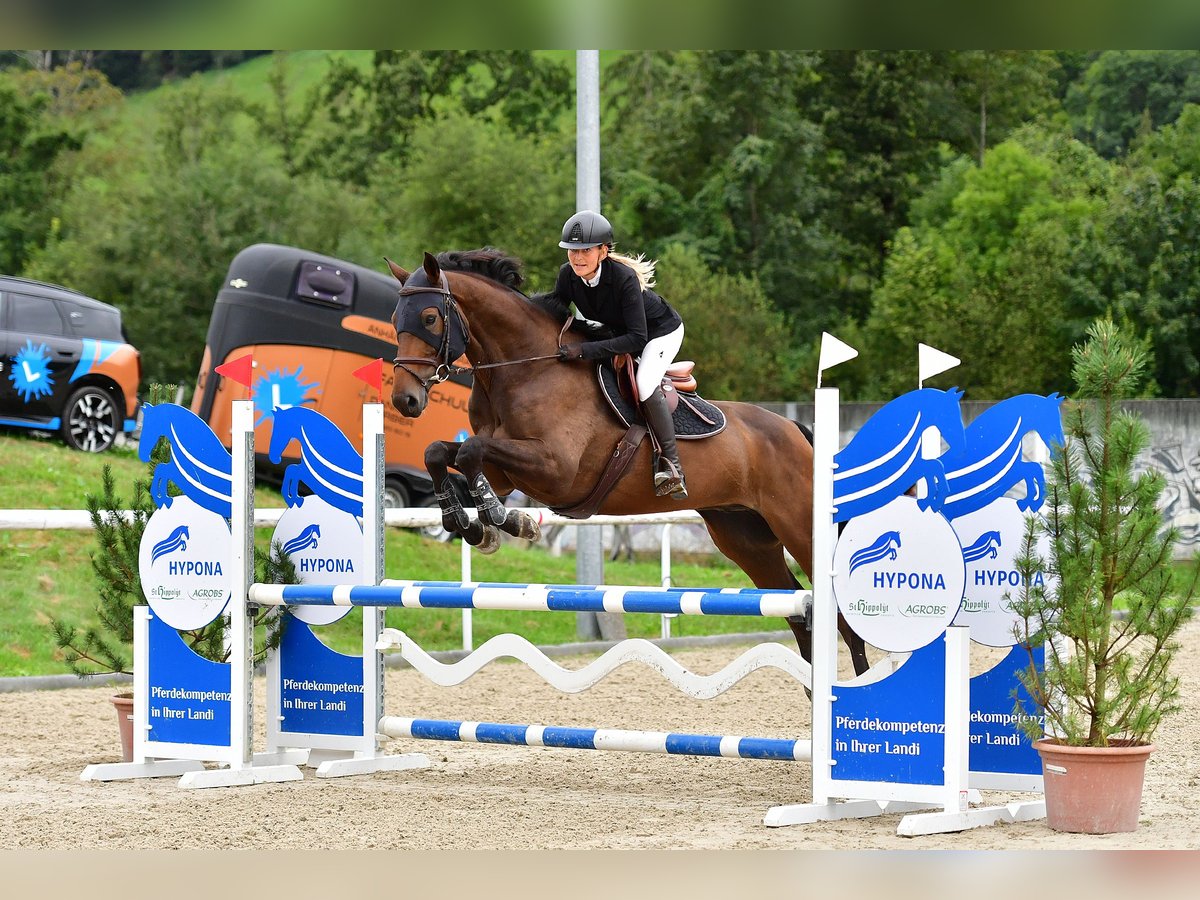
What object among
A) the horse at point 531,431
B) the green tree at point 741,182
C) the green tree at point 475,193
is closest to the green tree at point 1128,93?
the green tree at point 741,182

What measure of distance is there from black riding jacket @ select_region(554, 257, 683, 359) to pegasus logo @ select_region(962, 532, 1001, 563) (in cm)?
139

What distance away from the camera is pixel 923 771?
184 inches

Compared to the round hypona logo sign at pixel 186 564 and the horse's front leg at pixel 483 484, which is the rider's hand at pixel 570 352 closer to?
the horse's front leg at pixel 483 484

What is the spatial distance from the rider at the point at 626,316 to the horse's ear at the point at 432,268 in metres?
0.48

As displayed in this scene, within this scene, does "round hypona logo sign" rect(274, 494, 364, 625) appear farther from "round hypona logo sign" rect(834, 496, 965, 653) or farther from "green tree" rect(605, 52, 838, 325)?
"green tree" rect(605, 52, 838, 325)

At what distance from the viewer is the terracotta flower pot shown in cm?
448

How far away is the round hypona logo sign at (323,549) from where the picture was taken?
599cm

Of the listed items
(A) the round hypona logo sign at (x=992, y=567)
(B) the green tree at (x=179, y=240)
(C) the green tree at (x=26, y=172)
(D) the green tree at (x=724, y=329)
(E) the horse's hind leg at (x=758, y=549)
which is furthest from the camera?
(C) the green tree at (x=26, y=172)

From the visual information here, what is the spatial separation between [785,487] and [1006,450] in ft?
3.61

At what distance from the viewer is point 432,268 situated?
17.0 feet

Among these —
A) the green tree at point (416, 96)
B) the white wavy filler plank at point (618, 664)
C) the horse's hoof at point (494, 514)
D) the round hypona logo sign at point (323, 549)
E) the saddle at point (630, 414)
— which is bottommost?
the white wavy filler plank at point (618, 664)

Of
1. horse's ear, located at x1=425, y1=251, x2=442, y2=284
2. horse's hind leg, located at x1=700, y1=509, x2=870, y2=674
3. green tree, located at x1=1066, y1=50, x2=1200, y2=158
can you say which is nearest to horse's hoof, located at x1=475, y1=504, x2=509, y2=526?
horse's ear, located at x1=425, y1=251, x2=442, y2=284
